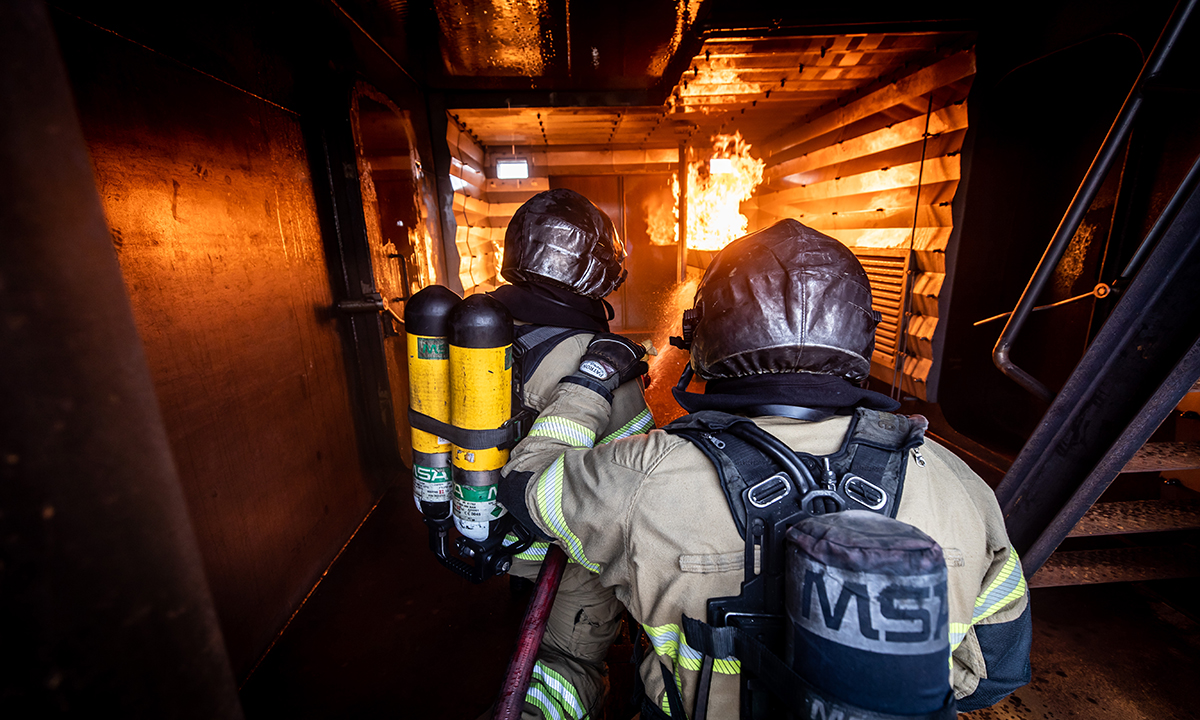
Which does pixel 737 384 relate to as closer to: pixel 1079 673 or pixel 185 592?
pixel 185 592

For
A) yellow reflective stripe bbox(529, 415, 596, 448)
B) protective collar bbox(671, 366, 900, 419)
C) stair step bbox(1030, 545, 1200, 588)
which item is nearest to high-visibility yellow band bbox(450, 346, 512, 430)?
yellow reflective stripe bbox(529, 415, 596, 448)

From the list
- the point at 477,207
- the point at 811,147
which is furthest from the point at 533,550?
the point at 811,147

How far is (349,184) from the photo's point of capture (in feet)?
10.3

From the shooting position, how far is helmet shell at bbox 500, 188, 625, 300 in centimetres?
240

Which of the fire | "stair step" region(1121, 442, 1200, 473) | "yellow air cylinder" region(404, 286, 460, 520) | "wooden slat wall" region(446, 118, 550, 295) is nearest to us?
"yellow air cylinder" region(404, 286, 460, 520)

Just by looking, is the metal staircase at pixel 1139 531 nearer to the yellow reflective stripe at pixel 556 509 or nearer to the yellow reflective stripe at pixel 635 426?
the yellow reflective stripe at pixel 635 426

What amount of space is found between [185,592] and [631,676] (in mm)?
2524

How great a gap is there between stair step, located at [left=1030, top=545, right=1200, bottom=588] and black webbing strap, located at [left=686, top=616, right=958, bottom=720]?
2229 mm

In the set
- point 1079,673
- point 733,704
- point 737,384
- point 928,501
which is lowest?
point 1079,673

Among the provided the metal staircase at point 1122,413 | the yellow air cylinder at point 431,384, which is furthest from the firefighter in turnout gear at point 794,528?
the metal staircase at point 1122,413

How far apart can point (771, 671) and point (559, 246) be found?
196 cm

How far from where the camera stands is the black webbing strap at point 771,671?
91cm

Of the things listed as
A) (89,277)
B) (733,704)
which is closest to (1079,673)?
(733,704)

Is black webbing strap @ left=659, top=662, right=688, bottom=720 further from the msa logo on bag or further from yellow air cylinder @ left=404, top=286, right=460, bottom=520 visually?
yellow air cylinder @ left=404, top=286, right=460, bottom=520
